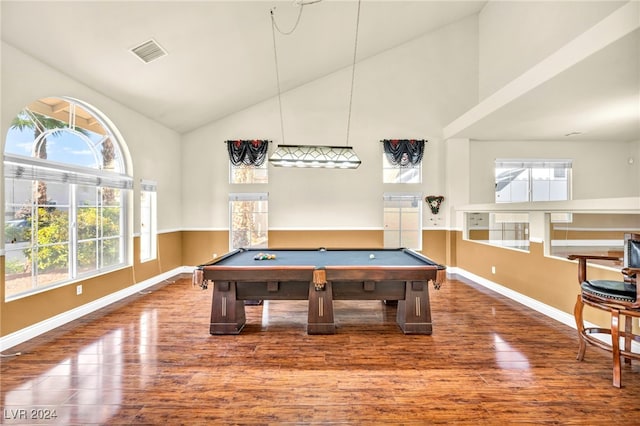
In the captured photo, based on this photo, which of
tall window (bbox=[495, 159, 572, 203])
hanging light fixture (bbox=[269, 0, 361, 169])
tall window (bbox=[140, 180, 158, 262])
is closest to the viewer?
hanging light fixture (bbox=[269, 0, 361, 169])

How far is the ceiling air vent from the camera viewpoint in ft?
12.2

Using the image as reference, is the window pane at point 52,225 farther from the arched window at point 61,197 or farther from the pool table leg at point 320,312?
the pool table leg at point 320,312

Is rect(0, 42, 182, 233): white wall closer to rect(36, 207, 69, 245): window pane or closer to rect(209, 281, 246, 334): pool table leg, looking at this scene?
rect(36, 207, 69, 245): window pane

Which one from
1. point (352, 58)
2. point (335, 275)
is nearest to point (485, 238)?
point (335, 275)

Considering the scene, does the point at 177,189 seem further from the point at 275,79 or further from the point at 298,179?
the point at 275,79

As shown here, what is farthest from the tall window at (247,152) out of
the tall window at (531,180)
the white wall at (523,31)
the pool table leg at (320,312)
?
the tall window at (531,180)

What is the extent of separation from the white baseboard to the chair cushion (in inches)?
213

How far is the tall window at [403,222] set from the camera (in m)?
6.79

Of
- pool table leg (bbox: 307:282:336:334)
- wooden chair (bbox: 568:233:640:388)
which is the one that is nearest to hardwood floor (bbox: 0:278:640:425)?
pool table leg (bbox: 307:282:336:334)

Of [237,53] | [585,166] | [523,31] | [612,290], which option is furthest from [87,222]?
[585,166]

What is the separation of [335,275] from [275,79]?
4.28 m

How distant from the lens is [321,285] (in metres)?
3.31

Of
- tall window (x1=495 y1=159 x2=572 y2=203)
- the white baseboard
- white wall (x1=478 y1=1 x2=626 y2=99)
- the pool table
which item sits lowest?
the white baseboard

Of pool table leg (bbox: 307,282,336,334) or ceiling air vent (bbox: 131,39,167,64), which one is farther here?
ceiling air vent (bbox: 131,39,167,64)
